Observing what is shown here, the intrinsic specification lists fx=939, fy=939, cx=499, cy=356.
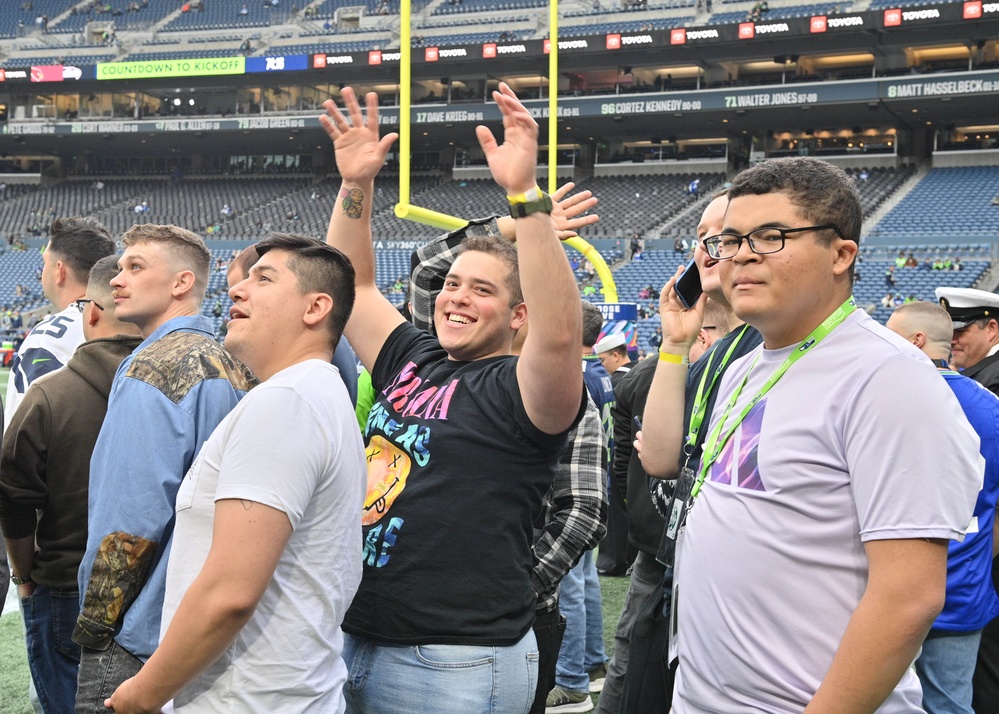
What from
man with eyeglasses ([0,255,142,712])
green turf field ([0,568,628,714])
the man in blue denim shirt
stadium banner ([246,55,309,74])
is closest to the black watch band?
the man in blue denim shirt

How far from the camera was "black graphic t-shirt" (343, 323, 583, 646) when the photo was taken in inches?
82.2

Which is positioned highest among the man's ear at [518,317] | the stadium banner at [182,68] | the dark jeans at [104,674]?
the stadium banner at [182,68]

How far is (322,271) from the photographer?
2105mm

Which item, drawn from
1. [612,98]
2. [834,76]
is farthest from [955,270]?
[612,98]

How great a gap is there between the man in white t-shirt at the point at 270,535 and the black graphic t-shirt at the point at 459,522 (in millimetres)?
148

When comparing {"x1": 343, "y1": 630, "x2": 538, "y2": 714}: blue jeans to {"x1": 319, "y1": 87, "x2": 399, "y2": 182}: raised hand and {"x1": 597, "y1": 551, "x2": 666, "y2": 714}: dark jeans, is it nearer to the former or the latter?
{"x1": 597, "y1": 551, "x2": 666, "y2": 714}: dark jeans

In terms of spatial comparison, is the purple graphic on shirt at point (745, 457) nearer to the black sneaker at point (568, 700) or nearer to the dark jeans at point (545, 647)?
the dark jeans at point (545, 647)

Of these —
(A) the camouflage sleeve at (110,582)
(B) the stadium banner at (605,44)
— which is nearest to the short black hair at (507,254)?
(A) the camouflage sleeve at (110,582)

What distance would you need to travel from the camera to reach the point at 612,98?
109 feet

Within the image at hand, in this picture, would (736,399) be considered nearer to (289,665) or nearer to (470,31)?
(289,665)

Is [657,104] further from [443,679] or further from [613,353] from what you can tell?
[443,679]

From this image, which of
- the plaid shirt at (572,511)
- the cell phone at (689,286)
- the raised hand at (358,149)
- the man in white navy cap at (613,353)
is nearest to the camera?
the cell phone at (689,286)

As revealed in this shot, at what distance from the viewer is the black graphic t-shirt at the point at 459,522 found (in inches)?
82.2

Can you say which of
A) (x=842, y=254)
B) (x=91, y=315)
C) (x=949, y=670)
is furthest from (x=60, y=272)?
(x=949, y=670)
